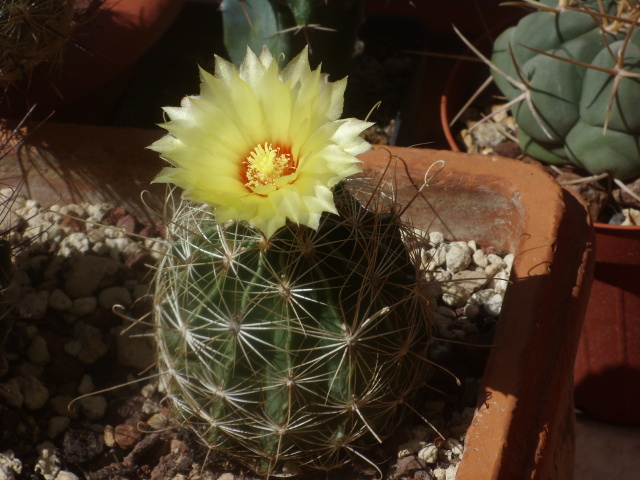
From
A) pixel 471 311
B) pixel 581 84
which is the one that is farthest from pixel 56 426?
pixel 581 84

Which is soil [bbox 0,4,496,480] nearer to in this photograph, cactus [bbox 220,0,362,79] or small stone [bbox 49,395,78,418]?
small stone [bbox 49,395,78,418]

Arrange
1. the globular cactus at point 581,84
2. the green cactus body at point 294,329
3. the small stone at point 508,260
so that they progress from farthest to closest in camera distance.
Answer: the globular cactus at point 581,84, the small stone at point 508,260, the green cactus body at point 294,329

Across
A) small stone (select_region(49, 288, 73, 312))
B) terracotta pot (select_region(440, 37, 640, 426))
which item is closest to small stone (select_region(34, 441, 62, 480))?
small stone (select_region(49, 288, 73, 312))

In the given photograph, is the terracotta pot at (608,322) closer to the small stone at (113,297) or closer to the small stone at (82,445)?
the small stone at (113,297)

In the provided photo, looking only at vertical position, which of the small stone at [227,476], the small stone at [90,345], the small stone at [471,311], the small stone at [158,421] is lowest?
the small stone at [471,311]

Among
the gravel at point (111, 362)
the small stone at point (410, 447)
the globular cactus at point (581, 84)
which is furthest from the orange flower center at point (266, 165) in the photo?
the globular cactus at point (581, 84)

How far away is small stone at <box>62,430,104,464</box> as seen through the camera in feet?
3.36

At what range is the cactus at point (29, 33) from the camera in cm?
124

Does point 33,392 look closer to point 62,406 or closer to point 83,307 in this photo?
point 62,406

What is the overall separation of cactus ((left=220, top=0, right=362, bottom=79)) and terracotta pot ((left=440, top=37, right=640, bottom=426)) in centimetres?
26

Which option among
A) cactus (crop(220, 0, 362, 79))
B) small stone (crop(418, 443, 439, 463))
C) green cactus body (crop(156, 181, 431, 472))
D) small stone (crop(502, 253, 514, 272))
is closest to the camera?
green cactus body (crop(156, 181, 431, 472))

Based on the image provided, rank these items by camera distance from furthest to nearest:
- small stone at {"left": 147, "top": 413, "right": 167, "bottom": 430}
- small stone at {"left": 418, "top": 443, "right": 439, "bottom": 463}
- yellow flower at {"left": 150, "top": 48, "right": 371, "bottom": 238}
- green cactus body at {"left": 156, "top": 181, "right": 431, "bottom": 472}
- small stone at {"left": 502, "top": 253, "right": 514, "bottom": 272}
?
small stone at {"left": 502, "top": 253, "right": 514, "bottom": 272} → small stone at {"left": 147, "top": 413, "right": 167, "bottom": 430} → small stone at {"left": 418, "top": 443, "right": 439, "bottom": 463} → green cactus body at {"left": 156, "top": 181, "right": 431, "bottom": 472} → yellow flower at {"left": 150, "top": 48, "right": 371, "bottom": 238}

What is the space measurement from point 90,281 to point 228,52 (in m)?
0.64

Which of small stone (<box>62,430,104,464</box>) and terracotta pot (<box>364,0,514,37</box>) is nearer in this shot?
small stone (<box>62,430,104,464</box>)
